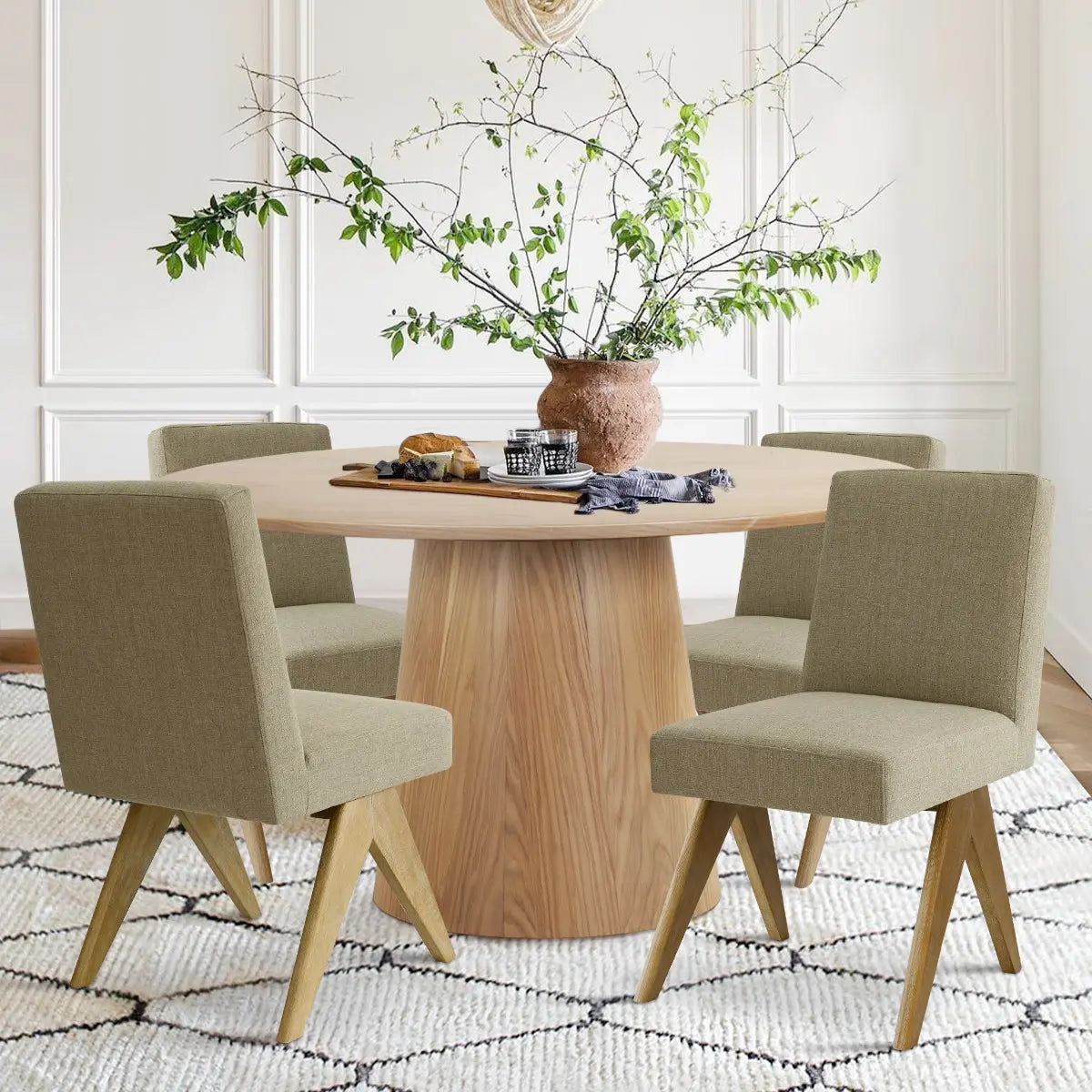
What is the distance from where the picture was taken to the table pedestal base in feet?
7.79

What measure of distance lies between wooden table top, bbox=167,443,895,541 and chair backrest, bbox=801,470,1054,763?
10 centimetres

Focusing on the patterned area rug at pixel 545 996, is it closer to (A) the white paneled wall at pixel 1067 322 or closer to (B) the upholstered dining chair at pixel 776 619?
(B) the upholstered dining chair at pixel 776 619

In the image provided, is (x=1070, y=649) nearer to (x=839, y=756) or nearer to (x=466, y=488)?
(x=466, y=488)

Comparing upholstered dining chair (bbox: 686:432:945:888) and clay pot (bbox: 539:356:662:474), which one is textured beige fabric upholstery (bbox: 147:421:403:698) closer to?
clay pot (bbox: 539:356:662:474)

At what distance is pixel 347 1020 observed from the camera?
2.08 m

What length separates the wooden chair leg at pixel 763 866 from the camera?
2.30m

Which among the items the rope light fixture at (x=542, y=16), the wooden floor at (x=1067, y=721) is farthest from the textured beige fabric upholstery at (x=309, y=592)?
the wooden floor at (x=1067, y=721)

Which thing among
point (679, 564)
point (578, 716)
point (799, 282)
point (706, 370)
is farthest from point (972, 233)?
point (578, 716)

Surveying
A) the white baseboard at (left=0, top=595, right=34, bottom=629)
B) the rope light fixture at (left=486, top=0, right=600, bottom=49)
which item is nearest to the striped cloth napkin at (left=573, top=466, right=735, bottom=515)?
the rope light fixture at (left=486, top=0, right=600, bottom=49)

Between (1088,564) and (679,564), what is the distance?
1362 millimetres

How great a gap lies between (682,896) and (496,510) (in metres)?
0.66

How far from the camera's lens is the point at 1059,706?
3.96 metres

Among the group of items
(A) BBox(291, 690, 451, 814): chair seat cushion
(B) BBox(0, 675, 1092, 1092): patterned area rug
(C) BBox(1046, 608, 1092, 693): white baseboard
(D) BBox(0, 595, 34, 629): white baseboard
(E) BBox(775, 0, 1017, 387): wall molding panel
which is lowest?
(B) BBox(0, 675, 1092, 1092): patterned area rug

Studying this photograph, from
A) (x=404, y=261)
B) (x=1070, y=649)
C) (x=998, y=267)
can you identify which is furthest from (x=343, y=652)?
(x=998, y=267)
